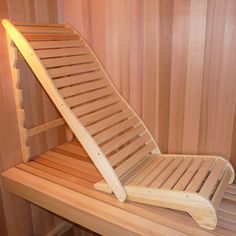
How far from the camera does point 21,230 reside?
1.42 meters

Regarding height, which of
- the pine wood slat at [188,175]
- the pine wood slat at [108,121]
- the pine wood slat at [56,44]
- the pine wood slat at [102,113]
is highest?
the pine wood slat at [56,44]

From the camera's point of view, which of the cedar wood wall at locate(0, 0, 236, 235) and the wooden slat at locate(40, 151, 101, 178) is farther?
the wooden slat at locate(40, 151, 101, 178)

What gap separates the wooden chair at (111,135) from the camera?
97 cm

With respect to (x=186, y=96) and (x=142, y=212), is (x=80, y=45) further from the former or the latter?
(x=142, y=212)

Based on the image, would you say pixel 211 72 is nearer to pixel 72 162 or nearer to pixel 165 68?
pixel 165 68

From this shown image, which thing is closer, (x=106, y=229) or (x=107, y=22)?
→ (x=106, y=229)

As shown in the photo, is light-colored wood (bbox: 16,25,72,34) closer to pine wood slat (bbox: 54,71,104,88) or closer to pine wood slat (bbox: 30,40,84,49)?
pine wood slat (bbox: 30,40,84,49)

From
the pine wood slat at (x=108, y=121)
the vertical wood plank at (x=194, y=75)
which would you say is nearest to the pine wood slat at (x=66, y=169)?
the pine wood slat at (x=108, y=121)

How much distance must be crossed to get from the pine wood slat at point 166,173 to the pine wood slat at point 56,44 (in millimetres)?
741

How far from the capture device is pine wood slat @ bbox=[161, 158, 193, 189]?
3.28ft

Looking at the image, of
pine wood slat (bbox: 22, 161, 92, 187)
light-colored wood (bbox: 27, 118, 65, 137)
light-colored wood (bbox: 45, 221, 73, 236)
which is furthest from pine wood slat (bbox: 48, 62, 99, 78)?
light-colored wood (bbox: 45, 221, 73, 236)

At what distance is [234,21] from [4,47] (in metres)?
0.98

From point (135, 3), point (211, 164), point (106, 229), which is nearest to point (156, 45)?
point (135, 3)

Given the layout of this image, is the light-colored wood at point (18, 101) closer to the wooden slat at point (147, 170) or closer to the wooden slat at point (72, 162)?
the wooden slat at point (72, 162)
